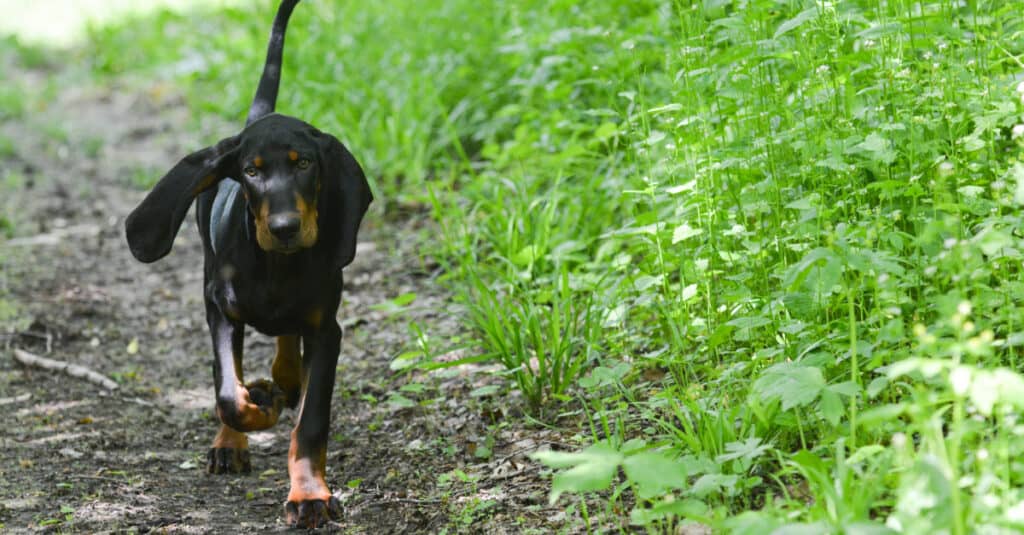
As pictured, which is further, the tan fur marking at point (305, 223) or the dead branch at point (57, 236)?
the dead branch at point (57, 236)

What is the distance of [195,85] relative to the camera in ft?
32.9

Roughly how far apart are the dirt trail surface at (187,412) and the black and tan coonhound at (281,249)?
26 cm

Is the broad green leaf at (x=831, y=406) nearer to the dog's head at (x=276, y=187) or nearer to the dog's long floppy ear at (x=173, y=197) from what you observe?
the dog's head at (x=276, y=187)

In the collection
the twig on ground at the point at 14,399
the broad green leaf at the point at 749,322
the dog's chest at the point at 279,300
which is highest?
the dog's chest at the point at 279,300

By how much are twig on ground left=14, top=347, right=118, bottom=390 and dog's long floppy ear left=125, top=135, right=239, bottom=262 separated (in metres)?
1.35

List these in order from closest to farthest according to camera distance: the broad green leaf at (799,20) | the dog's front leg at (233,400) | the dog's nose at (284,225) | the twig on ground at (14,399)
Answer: the broad green leaf at (799,20) < the dog's nose at (284,225) < the dog's front leg at (233,400) < the twig on ground at (14,399)

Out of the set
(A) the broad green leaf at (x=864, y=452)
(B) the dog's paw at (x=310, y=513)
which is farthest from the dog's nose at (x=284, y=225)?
(A) the broad green leaf at (x=864, y=452)

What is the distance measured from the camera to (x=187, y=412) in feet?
15.3

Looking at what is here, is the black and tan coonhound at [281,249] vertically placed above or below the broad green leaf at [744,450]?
above

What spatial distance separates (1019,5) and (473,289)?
8.47 feet

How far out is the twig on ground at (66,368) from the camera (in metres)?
4.83

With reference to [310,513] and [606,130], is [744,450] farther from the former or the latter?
[606,130]

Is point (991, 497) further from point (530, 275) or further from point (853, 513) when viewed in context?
point (530, 275)

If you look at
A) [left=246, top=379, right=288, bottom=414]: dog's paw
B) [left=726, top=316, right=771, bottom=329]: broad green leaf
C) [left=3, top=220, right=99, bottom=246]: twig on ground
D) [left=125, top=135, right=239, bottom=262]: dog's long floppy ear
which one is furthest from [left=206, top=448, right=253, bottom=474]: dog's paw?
[left=3, top=220, right=99, bottom=246]: twig on ground
